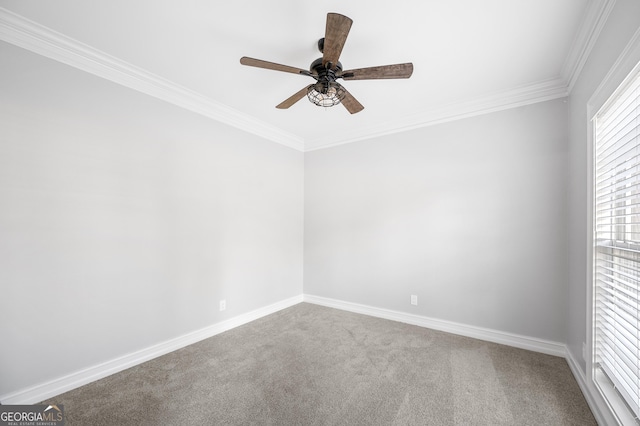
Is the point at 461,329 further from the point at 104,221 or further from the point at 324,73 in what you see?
the point at 104,221

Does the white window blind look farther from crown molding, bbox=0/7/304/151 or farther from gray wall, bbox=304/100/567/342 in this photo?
crown molding, bbox=0/7/304/151

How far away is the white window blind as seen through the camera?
134cm

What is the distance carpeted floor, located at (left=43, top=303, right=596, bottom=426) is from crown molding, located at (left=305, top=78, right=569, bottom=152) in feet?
7.94

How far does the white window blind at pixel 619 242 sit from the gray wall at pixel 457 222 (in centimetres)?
80

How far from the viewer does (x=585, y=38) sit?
182 cm

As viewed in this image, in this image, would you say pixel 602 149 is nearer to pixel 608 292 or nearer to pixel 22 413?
pixel 608 292

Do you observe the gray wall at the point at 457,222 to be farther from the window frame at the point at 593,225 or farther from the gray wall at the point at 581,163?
the window frame at the point at 593,225

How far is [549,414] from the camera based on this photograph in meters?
1.72

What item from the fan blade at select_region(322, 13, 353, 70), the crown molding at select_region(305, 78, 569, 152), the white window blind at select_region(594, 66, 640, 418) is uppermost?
the crown molding at select_region(305, 78, 569, 152)

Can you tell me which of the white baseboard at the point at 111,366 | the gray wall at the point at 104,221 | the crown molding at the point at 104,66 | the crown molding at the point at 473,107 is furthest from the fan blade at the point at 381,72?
the white baseboard at the point at 111,366

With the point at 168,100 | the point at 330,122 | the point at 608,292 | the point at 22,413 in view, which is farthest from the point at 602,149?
the point at 22,413

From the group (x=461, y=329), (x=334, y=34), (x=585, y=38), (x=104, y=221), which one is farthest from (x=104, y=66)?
(x=461, y=329)

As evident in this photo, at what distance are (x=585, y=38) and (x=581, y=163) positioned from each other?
2.84 feet

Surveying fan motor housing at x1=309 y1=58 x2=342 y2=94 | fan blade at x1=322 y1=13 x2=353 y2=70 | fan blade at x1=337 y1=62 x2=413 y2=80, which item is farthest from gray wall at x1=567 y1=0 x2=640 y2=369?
fan motor housing at x1=309 y1=58 x2=342 y2=94
